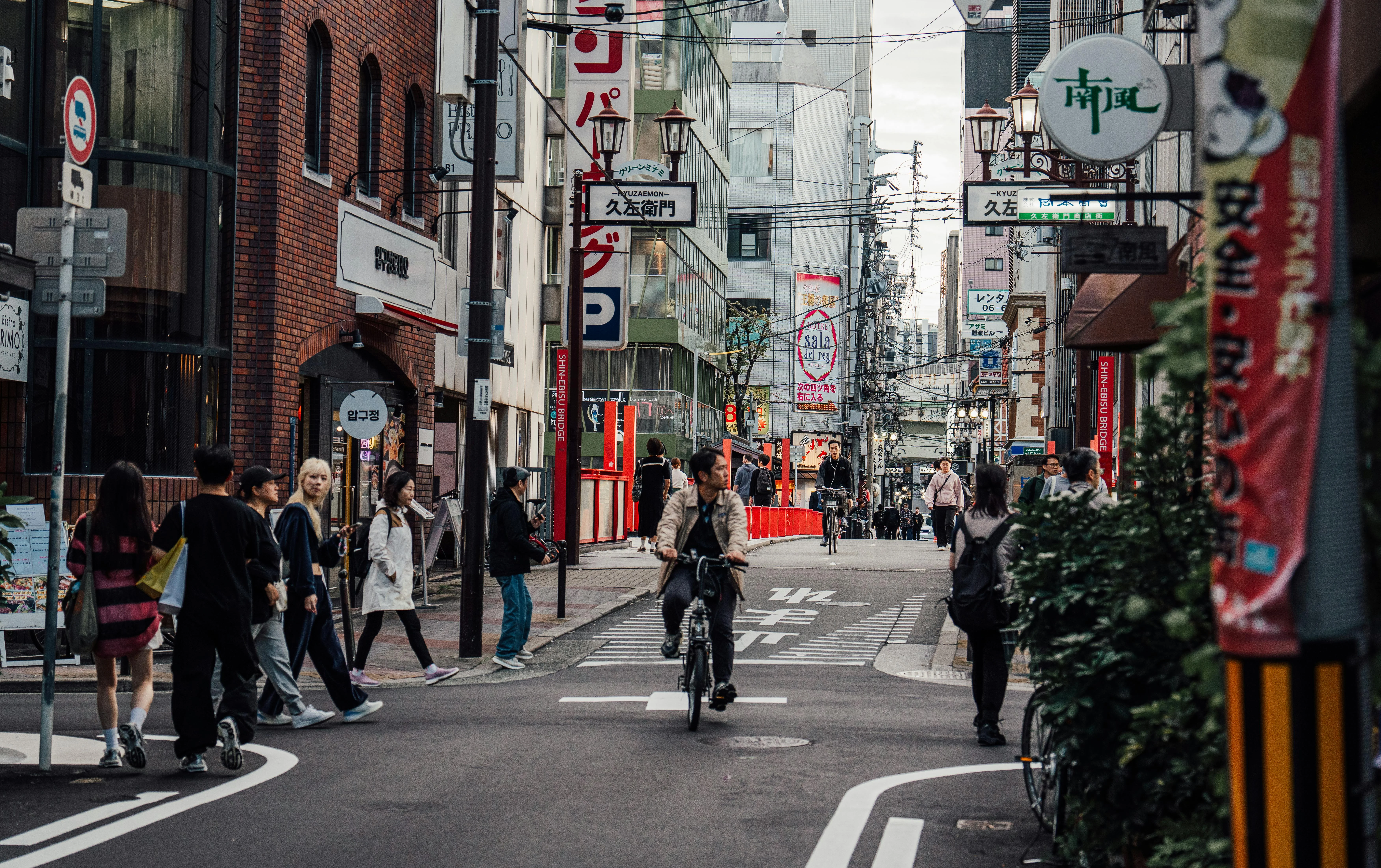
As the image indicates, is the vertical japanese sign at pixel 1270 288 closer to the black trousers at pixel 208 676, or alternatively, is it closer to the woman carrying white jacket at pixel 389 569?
the black trousers at pixel 208 676

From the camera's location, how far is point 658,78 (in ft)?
144

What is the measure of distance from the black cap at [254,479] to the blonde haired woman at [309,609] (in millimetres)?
637

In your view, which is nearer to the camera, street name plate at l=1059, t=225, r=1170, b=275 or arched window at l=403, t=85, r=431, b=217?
street name plate at l=1059, t=225, r=1170, b=275

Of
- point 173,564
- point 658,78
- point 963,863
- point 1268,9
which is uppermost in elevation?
point 658,78

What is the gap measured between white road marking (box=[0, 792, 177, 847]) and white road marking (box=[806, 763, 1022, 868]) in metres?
0.59

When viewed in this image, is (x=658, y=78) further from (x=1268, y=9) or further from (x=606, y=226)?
(x=1268, y=9)

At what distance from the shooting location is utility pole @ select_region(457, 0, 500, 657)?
15.2 m

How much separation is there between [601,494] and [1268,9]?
35.3 meters

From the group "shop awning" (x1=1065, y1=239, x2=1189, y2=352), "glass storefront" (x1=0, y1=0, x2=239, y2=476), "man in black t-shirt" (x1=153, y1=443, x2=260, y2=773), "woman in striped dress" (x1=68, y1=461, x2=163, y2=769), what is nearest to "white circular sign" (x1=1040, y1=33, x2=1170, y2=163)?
"shop awning" (x1=1065, y1=239, x2=1189, y2=352)

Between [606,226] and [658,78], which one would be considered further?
[658,78]

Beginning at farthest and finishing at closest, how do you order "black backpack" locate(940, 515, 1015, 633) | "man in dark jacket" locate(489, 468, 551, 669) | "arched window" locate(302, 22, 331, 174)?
1. "arched window" locate(302, 22, 331, 174)
2. "man in dark jacket" locate(489, 468, 551, 669)
3. "black backpack" locate(940, 515, 1015, 633)

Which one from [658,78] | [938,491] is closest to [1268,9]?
[938,491]

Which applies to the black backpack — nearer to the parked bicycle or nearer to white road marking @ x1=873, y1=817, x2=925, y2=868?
the parked bicycle

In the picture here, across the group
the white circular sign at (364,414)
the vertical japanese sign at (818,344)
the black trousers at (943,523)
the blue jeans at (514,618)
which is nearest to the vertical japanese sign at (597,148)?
the black trousers at (943,523)
